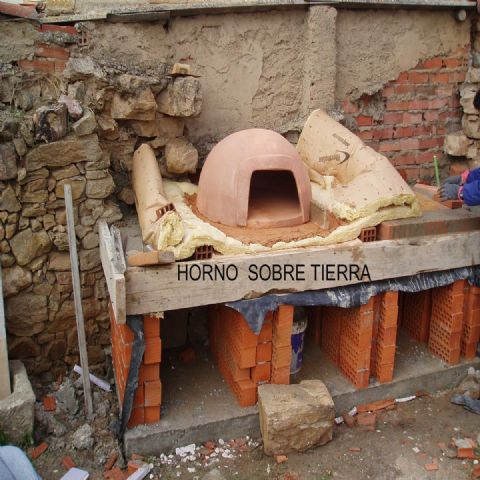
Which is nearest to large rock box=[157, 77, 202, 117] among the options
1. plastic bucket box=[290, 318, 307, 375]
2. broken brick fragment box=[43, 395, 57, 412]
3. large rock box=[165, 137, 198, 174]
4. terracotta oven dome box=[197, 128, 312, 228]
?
large rock box=[165, 137, 198, 174]

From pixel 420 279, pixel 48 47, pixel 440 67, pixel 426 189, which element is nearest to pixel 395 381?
pixel 420 279

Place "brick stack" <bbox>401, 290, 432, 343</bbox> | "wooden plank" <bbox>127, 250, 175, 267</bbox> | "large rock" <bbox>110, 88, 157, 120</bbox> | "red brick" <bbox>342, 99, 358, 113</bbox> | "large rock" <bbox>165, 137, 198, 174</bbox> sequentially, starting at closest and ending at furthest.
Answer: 1. "wooden plank" <bbox>127, 250, 175, 267</bbox>
2. "large rock" <bbox>110, 88, 157, 120</bbox>
3. "large rock" <bbox>165, 137, 198, 174</bbox>
4. "brick stack" <bbox>401, 290, 432, 343</bbox>
5. "red brick" <bbox>342, 99, 358, 113</bbox>

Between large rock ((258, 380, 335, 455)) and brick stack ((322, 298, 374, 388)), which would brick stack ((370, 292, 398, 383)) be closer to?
brick stack ((322, 298, 374, 388))

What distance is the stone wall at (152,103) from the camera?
4480 millimetres

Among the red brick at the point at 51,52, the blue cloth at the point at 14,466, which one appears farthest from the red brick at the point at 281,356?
the red brick at the point at 51,52

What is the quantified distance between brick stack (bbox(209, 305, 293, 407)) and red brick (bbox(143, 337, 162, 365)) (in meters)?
0.59

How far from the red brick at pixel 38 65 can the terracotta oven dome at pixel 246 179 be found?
1.44 metres

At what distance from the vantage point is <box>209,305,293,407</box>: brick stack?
14.0ft

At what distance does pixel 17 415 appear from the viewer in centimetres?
402

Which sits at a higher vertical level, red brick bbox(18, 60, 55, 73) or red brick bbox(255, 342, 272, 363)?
red brick bbox(18, 60, 55, 73)

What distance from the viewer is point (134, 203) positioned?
5074 millimetres

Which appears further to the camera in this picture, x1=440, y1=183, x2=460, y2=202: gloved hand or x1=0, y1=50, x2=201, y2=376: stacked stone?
x1=440, y1=183, x2=460, y2=202: gloved hand

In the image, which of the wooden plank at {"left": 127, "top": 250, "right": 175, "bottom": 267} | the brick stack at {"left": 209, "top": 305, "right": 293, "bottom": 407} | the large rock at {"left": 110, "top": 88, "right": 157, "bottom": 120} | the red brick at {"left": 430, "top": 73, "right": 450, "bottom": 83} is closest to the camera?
the wooden plank at {"left": 127, "top": 250, "right": 175, "bottom": 267}

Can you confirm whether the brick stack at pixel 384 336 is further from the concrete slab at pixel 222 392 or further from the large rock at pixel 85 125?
the large rock at pixel 85 125
